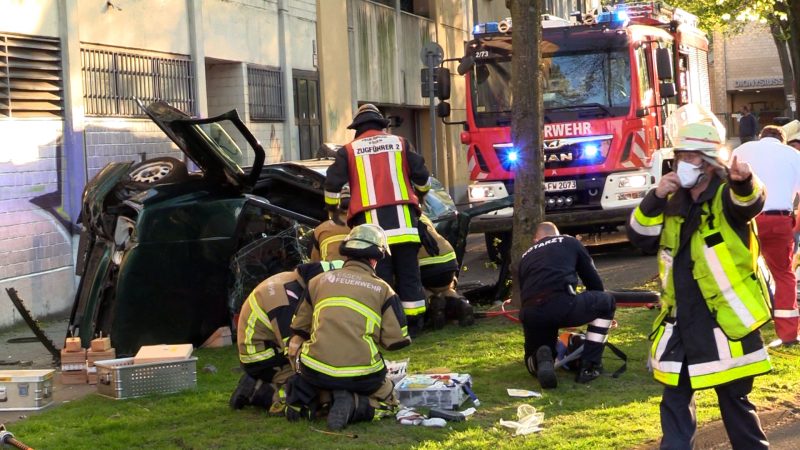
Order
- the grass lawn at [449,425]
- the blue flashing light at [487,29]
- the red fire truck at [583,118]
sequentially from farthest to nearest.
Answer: the blue flashing light at [487,29], the red fire truck at [583,118], the grass lawn at [449,425]

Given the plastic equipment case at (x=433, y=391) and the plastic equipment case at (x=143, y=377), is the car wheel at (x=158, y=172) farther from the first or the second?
the plastic equipment case at (x=433, y=391)

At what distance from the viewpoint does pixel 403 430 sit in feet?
23.0

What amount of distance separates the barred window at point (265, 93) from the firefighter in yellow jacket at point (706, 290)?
44.6ft

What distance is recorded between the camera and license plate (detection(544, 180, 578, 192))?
604 inches

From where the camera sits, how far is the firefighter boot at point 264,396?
25.0 feet

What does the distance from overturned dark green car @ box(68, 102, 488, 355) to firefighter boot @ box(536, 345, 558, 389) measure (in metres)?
2.99

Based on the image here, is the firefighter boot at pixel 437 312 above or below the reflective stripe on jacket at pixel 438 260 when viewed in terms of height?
below

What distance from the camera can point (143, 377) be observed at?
840 centimetres

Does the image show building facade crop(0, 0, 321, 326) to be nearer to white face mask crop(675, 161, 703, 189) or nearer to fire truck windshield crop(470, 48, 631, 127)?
fire truck windshield crop(470, 48, 631, 127)

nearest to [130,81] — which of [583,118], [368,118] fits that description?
[583,118]

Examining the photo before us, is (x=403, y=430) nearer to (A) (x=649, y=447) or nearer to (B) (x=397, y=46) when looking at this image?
(A) (x=649, y=447)

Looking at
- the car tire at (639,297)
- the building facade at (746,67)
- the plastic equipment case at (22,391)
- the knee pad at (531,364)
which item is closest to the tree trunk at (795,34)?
the car tire at (639,297)

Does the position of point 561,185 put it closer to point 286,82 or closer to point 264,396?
point 286,82

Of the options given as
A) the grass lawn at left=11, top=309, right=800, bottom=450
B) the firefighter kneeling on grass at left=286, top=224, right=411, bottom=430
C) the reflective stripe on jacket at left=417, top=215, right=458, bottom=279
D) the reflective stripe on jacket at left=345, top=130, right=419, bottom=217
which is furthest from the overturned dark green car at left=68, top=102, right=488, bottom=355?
the firefighter kneeling on grass at left=286, top=224, right=411, bottom=430
